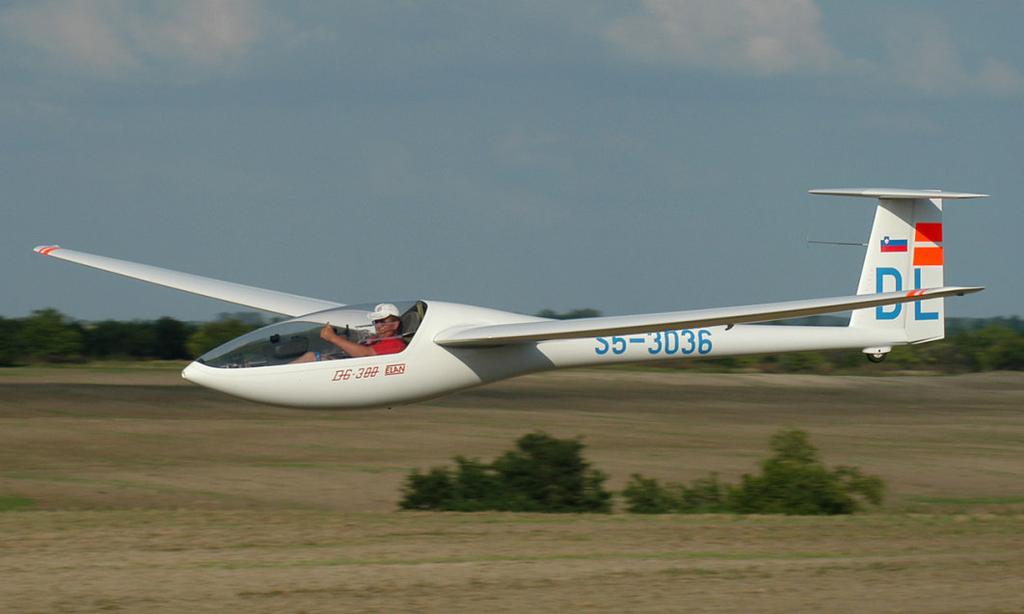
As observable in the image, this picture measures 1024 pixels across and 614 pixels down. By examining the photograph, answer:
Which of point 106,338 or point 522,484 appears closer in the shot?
point 522,484

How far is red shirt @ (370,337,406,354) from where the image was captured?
51.4ft

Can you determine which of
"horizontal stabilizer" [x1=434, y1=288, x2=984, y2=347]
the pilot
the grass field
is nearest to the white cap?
the pilot

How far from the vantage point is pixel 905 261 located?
1930cm

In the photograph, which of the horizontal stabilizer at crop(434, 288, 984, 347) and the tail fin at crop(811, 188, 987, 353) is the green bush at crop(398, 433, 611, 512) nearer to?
the horizontal stabilizer at crop(434, 288, 984, 347)

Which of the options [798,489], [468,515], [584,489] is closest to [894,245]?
[798,489]

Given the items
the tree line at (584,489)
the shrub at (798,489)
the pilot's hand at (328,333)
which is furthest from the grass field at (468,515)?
the pilot's hand at (328,333)

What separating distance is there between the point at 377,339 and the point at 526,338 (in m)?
1.90

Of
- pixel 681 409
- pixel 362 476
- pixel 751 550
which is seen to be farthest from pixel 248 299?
pixel 681 409

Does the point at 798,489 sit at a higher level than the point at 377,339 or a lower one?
lower

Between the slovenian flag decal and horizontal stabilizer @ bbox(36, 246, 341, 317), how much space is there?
8.71 meters

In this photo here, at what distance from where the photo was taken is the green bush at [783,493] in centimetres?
1881

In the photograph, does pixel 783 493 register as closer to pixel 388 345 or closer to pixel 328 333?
pixel 388 345

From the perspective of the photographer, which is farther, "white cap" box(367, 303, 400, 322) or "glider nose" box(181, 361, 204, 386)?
"white cap" box(367, 303, 400, 322)

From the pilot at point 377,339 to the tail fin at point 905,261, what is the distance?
7772mm
